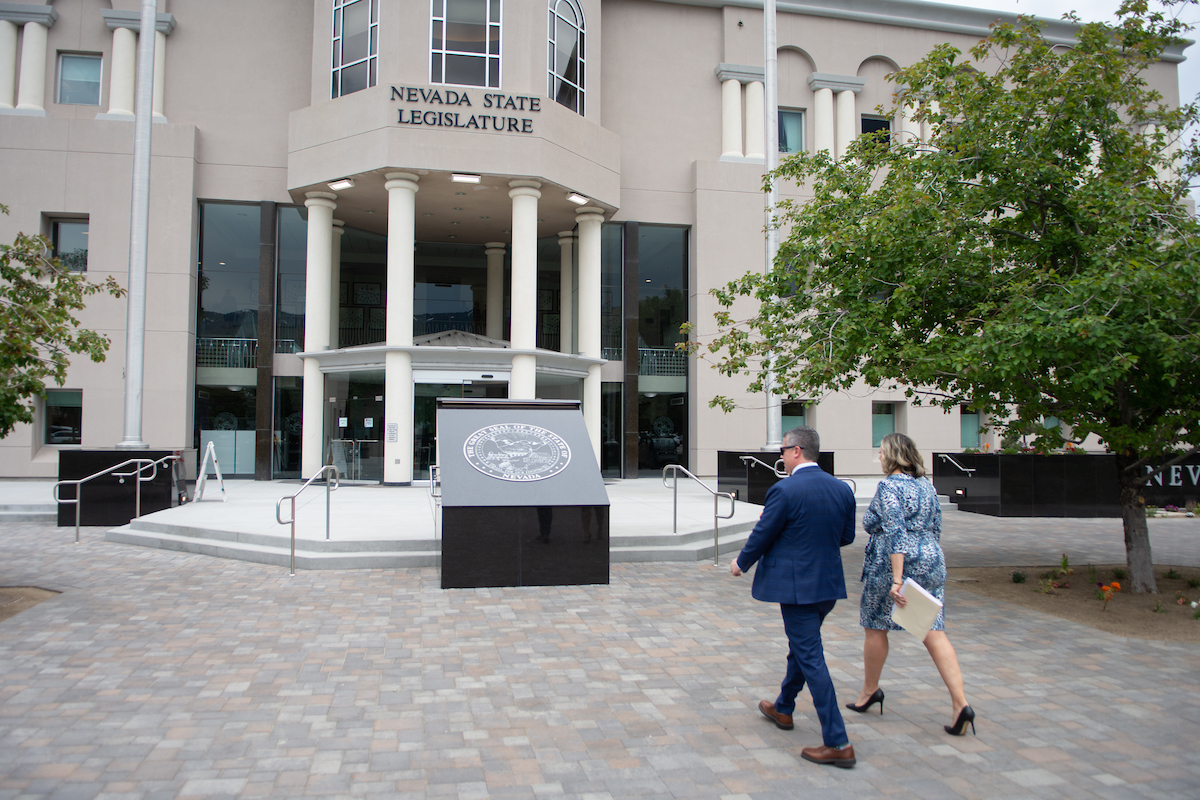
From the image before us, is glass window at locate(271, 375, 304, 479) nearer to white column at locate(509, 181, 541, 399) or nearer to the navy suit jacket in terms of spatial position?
white column at locate(509, 181, 541, 399)

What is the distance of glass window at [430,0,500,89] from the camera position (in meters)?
20.5

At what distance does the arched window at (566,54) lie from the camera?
71.3 ft

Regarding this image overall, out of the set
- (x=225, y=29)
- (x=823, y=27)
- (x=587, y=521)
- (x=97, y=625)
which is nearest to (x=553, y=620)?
(x=587, y=521)

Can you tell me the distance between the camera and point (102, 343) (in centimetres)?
843

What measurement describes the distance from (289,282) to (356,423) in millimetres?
5415

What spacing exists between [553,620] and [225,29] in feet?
76.1

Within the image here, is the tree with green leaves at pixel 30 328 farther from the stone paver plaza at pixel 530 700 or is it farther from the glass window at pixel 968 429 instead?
the glass window at pixel 968 429

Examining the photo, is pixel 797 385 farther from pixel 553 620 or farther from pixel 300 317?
pixel 300 317

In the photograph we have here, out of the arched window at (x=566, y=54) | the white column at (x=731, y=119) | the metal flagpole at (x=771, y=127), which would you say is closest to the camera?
the metal flagpole at (x=771, y=127)

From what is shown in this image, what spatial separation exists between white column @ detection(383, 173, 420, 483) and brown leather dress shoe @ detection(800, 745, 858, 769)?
17398 millimetres

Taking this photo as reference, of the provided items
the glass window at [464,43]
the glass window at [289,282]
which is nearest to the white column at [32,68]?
the glass window at [289,282]

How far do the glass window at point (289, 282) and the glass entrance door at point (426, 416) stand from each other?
508 cm

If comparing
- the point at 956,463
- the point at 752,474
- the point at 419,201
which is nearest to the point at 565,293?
the point at 419,201

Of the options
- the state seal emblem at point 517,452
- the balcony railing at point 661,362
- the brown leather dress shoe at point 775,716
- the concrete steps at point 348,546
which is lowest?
the brown leather dress shoe at point 775,716
